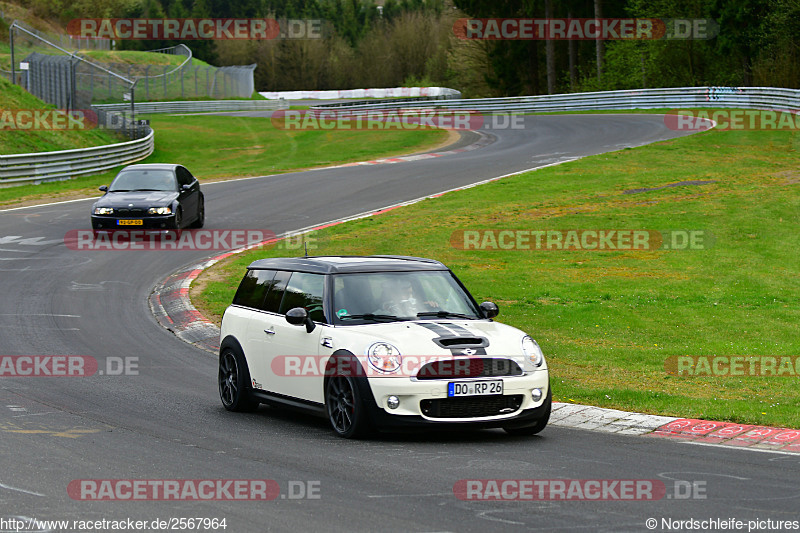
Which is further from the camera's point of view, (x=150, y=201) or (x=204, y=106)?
(x=204, y=106)

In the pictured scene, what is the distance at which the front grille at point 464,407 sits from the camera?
8562mm

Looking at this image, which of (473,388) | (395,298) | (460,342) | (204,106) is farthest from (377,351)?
(204,106)

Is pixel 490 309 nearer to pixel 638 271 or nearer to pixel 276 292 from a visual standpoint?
pixel 276 292

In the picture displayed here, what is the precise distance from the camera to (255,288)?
10.7 metres

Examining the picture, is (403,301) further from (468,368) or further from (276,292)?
(276,292)

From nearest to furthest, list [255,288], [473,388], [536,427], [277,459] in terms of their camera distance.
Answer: [277,459]
[473,388]
[536,427]
[255,288]

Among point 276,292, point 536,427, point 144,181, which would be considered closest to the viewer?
point 536,427

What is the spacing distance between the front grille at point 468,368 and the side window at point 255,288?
257 centimetres

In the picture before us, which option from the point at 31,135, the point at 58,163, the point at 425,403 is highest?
the point at 31,135

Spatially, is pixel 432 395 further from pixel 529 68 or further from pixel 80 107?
pixel 529 68

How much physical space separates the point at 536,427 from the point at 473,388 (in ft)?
2.86

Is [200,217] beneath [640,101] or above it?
beneath

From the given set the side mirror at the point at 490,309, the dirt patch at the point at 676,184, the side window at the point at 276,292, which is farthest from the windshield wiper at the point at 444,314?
the dirt patch at the point at 676,184

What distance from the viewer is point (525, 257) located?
2055 cm
